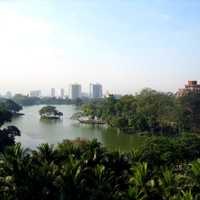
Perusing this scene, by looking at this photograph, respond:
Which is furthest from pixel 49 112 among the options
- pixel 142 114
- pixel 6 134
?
pixel 6 134

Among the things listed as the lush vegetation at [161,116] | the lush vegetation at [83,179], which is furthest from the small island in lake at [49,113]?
the lush vegetation at [83,179]

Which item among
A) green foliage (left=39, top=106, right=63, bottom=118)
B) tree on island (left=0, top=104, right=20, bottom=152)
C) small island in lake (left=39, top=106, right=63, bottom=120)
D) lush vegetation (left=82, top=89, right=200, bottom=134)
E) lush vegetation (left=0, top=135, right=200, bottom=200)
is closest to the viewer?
lush vegetation (left=0, top=135, right=200, bottom=200)

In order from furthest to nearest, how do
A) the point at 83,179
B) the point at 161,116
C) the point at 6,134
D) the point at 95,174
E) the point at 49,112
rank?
the point at 49,112, the point at 161,116, the point at 6,134, the point at 95,174, the point at 83,179

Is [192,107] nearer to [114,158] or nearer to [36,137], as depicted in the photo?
[36,137]

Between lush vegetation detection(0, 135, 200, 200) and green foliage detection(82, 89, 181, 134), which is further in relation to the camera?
green foliage detection(82, 89, 181, 134)

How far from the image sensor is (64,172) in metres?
9.37

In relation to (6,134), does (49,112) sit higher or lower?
higher

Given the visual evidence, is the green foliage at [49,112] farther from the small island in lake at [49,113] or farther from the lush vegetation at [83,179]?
the lush vegetation at [83,179]

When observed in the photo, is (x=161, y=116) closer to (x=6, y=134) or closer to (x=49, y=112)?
(x=6, y=134)

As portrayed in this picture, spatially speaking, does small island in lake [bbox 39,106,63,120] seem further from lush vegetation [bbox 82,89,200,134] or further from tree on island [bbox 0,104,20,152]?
tree on island [bbox 0,104,20,152]

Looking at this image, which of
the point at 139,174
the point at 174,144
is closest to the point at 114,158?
the point at 139,174

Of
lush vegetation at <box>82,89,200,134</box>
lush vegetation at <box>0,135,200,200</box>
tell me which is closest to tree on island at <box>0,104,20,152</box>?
lush vegetation at <box>0,135,200,200</box>

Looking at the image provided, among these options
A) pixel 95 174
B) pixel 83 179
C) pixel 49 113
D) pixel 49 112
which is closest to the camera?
pixel 83 179

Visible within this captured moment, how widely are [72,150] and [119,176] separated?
1.97 meters
